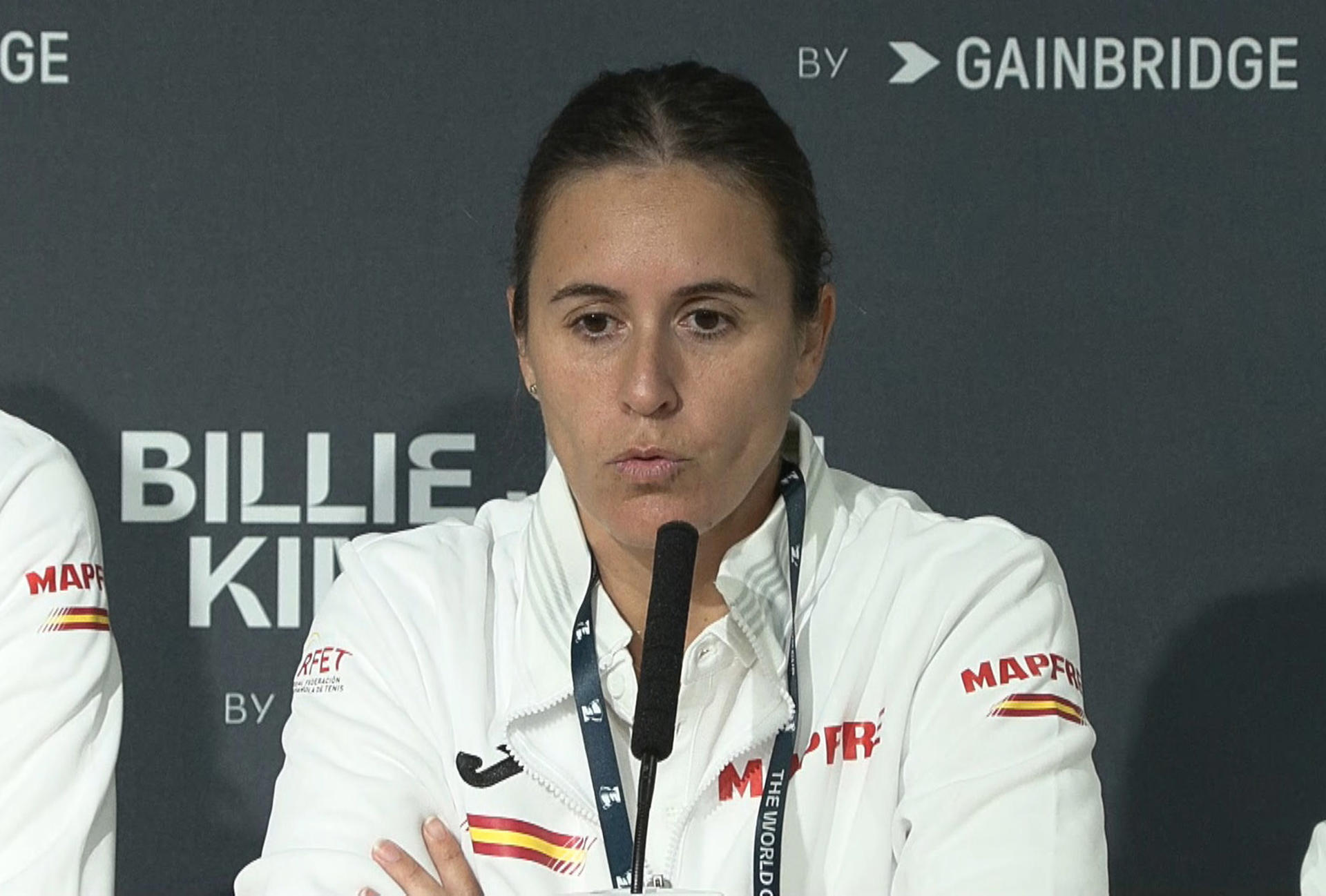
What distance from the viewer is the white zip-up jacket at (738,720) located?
5.78 ft

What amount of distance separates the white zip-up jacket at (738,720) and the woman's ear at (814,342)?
2.8 inches

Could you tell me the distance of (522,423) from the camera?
9.12 ft

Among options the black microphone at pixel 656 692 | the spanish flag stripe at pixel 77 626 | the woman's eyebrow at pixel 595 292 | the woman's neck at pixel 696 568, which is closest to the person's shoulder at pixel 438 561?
the woman's neck at pixel 696 568

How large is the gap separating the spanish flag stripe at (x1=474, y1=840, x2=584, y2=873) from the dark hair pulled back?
21.2 inches

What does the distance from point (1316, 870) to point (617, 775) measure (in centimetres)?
75

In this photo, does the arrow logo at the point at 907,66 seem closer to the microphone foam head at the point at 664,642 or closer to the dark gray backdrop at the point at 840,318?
the dark gray backdrop at the point at 840,318

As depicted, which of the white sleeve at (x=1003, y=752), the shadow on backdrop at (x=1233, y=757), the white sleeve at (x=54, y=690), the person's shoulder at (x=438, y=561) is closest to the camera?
the white sleeve at (x=1003, y=752)

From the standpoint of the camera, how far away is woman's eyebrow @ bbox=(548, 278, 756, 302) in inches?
70.9

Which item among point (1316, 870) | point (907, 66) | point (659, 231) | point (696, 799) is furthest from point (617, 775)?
point (907, 66)

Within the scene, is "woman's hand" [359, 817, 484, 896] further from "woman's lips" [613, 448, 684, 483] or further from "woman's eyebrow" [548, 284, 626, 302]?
"woman's eyebrow" [548, 284, 626, 302]

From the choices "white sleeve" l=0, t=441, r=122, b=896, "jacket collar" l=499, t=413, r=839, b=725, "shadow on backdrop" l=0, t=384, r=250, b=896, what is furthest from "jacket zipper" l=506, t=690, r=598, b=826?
"shadow on backdrop" l=0, t=384, r=250, b=896

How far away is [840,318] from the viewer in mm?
2752

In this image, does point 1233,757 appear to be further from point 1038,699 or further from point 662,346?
point 662,346

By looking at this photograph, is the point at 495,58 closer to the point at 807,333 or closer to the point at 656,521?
the point at 807,333
